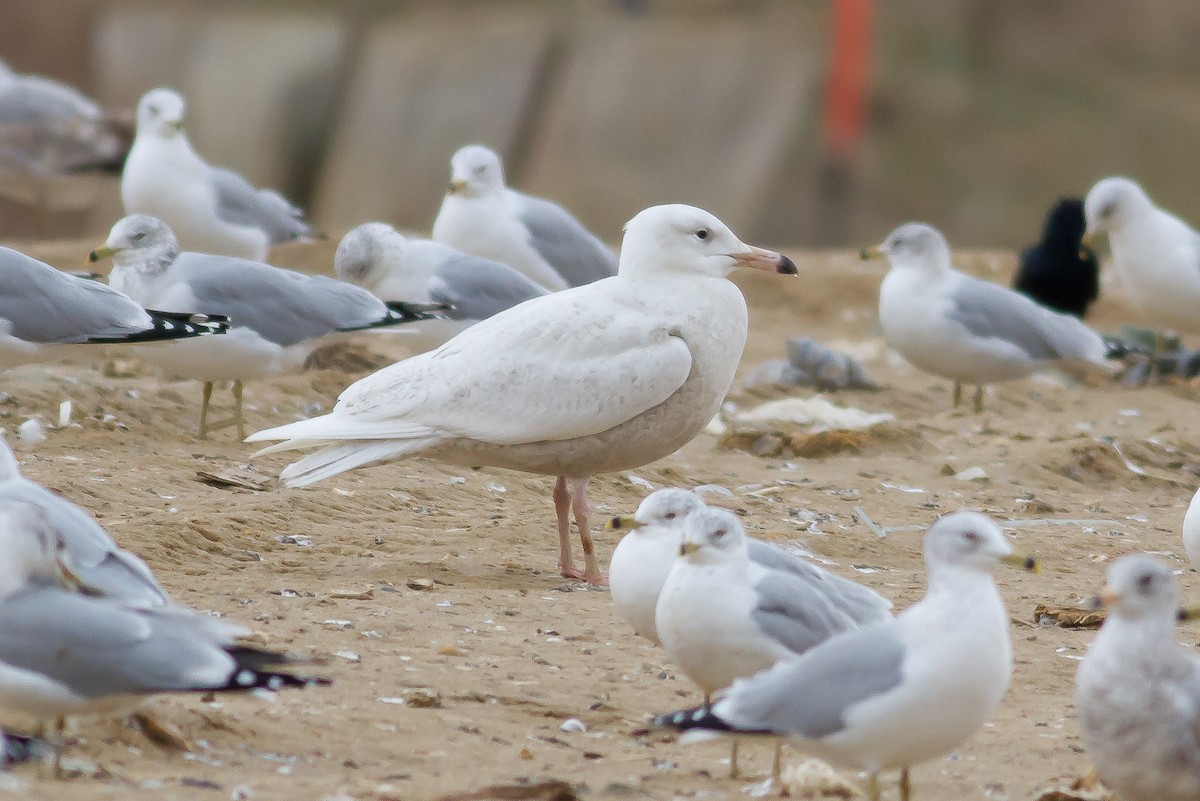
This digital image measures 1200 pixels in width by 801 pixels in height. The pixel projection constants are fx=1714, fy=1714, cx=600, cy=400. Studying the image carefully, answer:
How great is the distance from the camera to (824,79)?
16484 mm

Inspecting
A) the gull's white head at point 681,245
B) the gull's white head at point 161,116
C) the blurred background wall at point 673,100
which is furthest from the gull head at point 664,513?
the blurred background wall at point 673,100

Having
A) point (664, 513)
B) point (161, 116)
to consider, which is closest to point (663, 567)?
→ point (664, 513)

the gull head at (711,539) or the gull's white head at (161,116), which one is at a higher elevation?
the gull's white head at (161,116)

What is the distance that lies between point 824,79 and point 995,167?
1964mm

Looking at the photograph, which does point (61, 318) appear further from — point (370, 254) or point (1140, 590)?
point (1140, 590)

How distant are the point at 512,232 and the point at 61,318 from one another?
294 cm

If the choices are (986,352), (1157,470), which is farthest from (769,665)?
(986,352)

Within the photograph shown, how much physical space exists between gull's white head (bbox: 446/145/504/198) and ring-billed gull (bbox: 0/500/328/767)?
5403 mm

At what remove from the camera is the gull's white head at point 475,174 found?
8609 mm

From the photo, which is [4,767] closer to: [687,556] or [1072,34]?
[687,556]

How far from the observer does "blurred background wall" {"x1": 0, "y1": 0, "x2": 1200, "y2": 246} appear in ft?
54.4

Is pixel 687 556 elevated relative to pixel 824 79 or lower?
lower

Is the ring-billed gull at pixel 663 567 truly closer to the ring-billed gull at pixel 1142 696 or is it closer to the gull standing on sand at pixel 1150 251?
the ring-billed gull at pixel 1142 696

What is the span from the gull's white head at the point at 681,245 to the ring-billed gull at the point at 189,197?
4030 mm
